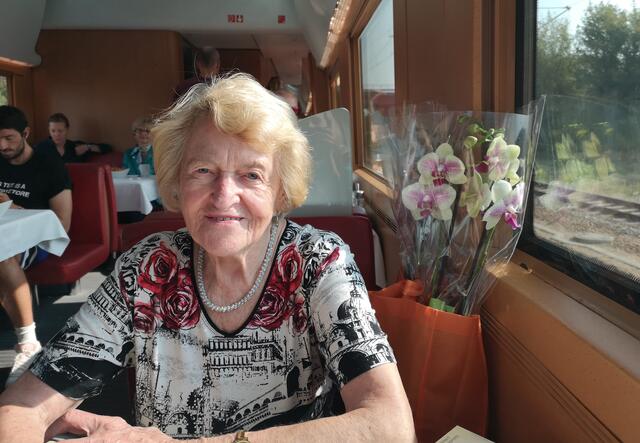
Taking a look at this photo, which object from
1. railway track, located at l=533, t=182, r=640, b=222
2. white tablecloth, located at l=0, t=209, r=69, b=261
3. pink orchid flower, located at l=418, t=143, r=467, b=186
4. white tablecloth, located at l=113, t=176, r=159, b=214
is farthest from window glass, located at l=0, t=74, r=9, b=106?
railway track, located at l=533, t=182, r=640, b=222

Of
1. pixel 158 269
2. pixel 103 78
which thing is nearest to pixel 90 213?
pixel 158 269

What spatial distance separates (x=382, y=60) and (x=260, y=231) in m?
2.85

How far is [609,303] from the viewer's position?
1.05 metres

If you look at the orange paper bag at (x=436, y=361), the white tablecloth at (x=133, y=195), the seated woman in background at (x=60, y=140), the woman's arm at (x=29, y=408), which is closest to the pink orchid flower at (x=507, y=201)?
the orange paper bag at (x=436, y=361)

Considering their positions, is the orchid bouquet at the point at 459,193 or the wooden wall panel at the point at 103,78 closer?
the orchid bouquet at the point at 459,193

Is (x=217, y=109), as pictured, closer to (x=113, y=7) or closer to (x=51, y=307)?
(x=51, y=307)

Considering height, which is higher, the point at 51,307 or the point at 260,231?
the point at 260,231

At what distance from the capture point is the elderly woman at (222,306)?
1.16 m

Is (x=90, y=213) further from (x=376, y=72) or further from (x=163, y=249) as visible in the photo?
(x=163, y=249)

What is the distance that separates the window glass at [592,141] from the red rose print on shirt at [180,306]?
2.79 ft

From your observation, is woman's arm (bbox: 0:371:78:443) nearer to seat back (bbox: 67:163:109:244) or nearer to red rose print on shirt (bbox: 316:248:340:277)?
red rose print on shirt (bbox: 316:248:340:277)

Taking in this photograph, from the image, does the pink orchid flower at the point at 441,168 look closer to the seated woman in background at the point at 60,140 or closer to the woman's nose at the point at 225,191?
the woman's nose at the point at 225,191

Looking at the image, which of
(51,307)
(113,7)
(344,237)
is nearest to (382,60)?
(344,237)

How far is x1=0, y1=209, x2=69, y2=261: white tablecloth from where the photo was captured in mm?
2746
